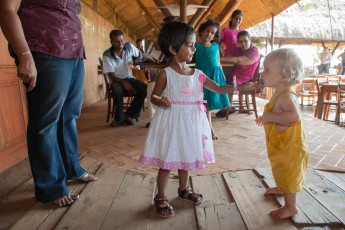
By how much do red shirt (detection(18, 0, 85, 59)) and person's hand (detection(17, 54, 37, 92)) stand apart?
12 centimetres

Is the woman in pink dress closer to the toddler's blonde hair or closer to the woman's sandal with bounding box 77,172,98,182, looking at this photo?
the toddler's blonde hair

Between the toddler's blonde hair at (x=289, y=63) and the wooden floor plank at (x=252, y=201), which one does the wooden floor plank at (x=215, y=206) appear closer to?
the wooden floor plank at (x=252, y=201)

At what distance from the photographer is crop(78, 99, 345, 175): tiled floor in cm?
215

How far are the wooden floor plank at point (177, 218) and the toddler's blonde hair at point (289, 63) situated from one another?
91cm

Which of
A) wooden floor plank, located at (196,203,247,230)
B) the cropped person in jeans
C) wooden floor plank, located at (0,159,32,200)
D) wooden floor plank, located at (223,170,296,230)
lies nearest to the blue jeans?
the cropped person in jeans

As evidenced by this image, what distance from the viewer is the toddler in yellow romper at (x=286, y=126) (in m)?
1.31

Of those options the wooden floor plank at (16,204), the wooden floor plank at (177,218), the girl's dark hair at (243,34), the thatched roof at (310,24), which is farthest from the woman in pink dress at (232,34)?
the thatched roof at (310,24)

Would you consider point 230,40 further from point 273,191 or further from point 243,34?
point 273,191

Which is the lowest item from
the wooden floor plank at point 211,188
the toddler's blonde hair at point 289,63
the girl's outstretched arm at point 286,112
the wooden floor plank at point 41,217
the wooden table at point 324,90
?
the wooden floor plank at point 211,188

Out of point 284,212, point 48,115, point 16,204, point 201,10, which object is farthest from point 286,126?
point 201,10

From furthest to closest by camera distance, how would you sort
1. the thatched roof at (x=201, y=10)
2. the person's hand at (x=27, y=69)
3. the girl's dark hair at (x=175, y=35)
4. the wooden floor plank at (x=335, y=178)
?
1. the thatched roof at (x=201, y=10)
2. the wooden floor plank at (x=335, y=178)
3. the girl's dark hair at (x=175, y=35)
4. the person's hand at (x=27, y=69)

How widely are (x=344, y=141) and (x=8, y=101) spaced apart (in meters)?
3.34

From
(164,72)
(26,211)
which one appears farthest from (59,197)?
(164,72)

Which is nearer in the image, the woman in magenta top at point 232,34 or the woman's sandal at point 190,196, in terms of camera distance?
the woman's sandal at point 190,196
